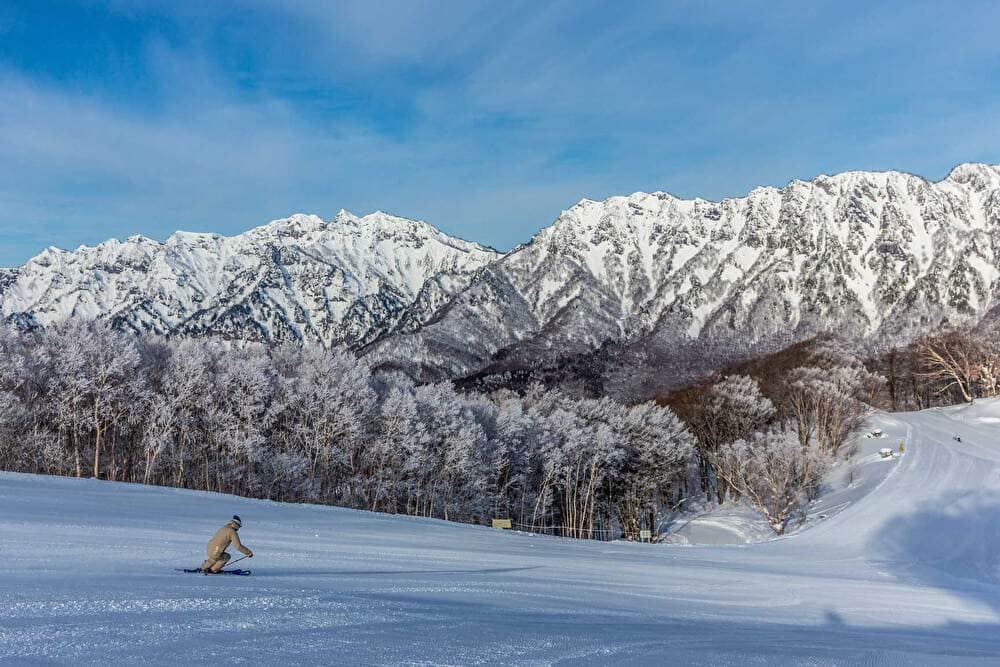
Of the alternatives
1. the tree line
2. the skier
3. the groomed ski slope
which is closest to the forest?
the tree line

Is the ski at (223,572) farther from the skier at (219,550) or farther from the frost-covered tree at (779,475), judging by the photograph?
the frost-covered tree at (779,475)

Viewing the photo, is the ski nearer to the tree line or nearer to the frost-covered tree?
the tree line

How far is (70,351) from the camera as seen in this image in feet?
195

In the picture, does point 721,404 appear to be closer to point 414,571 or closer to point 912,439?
point 912,439

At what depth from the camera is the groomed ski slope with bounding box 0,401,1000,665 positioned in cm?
1016

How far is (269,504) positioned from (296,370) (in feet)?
128

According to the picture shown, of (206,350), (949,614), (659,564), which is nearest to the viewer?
(949,614)

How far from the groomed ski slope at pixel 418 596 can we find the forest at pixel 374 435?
1051 inches

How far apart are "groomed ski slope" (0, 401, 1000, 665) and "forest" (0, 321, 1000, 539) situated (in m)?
26.7

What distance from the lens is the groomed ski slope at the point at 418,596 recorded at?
400 inches

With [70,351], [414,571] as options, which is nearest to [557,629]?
[414,571]

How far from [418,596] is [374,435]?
58398 millimetres

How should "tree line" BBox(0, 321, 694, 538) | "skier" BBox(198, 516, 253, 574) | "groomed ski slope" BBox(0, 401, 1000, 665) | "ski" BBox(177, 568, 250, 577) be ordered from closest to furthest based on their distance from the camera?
"groomed ski slope" BBox(0, 401, 1000, 665)
"skier" BBox(198, 516, 253, 574)
"ski" BBox(177, 568, 250, 577)
"tree line" BBox(0, 321, 694, 538)

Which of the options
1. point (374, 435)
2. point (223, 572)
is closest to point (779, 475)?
point (374, 435)
